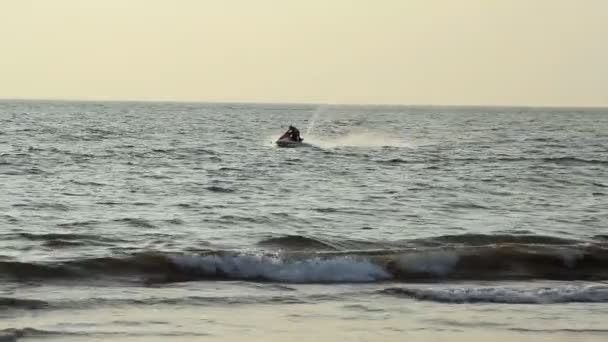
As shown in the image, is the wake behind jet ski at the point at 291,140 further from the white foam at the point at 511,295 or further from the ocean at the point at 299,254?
the white foam at the point at 511,295

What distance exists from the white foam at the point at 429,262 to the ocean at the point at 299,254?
4 centimetres

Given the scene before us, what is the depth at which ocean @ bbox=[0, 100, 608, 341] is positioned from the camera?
40.7 feet

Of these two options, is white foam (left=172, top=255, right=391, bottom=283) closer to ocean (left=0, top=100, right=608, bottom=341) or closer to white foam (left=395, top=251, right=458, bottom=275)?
ocean (left=0, top=100, right=608, bottom=341)

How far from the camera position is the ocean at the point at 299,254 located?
40.7 feet

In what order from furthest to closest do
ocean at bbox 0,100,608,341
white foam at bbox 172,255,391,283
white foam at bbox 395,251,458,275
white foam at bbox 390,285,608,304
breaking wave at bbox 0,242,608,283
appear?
white foam at bbox 395,251,458,275, white foam at bbox 172,255,391,283, breaking wave at bbox 0,242,608,283, white foam at bbox 390,285,608,304, ocean at bbox 0,100,608,341

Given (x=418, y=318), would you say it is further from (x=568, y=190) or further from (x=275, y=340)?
(x=568, y=190)

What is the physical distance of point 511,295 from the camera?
1430 cm

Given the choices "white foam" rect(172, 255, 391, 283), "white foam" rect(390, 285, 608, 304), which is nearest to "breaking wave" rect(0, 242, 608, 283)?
"white foam" rect(172, 255, 391, 283)

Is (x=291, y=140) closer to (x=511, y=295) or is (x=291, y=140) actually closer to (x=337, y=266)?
(x=337, y=266)

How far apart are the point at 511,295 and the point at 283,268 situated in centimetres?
369

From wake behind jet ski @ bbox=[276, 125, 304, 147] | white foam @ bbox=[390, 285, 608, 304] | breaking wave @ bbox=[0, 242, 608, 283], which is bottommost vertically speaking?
Answer: wake behind jet ski @ bbox=[276, 125, 304, 147]

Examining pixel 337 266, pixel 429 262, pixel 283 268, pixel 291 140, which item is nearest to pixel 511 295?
pixel 429 262

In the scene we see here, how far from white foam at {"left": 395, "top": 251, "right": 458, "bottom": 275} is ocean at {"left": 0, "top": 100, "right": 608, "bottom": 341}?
0.12 feet

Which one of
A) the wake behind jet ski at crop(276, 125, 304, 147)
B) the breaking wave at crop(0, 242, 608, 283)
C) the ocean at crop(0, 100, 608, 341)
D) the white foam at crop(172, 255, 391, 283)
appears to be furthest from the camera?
the wake behind jet ski at crop(276, 125, 304, 147)
